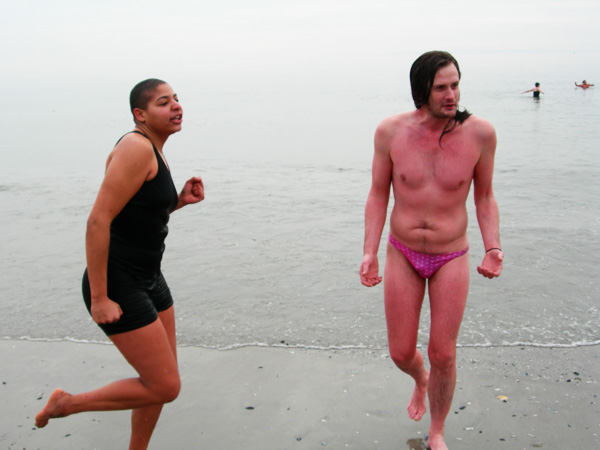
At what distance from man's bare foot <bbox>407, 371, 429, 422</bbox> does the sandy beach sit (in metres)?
0.10

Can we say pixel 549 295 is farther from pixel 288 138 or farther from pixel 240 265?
pixel 288 138

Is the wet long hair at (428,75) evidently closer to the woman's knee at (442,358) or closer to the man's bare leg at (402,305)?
the man's bare leg at (402,305)

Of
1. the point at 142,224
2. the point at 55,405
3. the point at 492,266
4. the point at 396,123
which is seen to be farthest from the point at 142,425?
the point at 396,123

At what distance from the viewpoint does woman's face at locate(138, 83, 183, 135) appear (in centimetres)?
309

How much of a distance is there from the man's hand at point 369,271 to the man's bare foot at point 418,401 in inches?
29.3

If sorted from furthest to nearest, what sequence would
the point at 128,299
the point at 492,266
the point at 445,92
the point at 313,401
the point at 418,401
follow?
the point at 313,401 < the point at 418,401 < the point at 492,266 < the point at 445,92 < the point at 128,299

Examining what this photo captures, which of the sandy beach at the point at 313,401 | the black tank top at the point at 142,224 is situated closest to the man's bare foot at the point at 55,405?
the sandy beach at the point at 313,401

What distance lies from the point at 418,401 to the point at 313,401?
2.30 feet

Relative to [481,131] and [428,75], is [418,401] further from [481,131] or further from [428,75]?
[428,75]

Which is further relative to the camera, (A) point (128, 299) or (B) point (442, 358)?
(B) point (442, 358)

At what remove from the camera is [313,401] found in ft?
13.3

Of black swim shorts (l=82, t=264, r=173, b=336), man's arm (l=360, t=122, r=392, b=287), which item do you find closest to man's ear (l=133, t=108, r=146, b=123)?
black swim shorts (l=82, t=264, r=173, b=336)

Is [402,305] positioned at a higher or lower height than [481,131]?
lower

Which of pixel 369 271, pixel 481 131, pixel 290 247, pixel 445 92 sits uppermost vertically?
pixel 445 92
